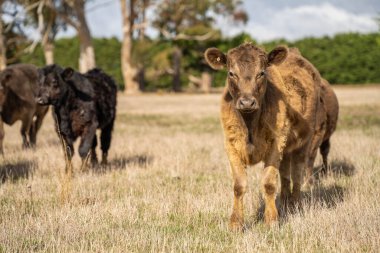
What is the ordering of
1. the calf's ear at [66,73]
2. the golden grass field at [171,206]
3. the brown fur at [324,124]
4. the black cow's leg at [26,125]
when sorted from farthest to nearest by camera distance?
the black cow's leg at [26,125] → the calf's ear at [66,73] → the brown fur at [324,124] → the golden grass field at [171,206]

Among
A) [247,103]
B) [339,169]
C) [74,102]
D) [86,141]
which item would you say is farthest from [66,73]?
[339,169]

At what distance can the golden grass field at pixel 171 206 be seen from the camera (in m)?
4.19

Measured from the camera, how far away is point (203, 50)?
4181 centimetres

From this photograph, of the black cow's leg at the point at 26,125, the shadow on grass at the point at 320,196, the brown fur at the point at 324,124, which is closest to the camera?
the shadow on grass at the point at 320,196

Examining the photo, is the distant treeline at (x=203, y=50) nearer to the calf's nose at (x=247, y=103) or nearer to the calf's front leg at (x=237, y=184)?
the calf's front leg at (x=237, y=184)

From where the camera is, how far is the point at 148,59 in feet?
140

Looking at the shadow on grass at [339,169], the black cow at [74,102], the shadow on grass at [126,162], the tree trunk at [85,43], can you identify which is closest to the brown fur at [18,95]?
the black cow at [74,102]

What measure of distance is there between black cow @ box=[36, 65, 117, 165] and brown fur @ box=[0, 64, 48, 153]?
1957 millimetres

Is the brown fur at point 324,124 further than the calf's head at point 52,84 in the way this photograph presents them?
No

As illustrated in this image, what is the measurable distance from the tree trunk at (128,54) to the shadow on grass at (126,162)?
28243 mm

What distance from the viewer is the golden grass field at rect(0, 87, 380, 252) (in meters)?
4.19

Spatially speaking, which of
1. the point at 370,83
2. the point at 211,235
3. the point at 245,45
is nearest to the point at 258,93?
the point at 245,45

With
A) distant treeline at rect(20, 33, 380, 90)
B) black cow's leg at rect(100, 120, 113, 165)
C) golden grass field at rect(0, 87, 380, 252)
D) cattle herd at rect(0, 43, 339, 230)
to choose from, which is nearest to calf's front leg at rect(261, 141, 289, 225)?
cattle herd at rect(0, 43, 339, 230)

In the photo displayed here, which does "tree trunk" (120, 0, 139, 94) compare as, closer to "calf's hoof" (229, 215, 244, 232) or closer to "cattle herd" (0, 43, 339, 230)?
"cattle herd" (0, 43, 339, 230)
